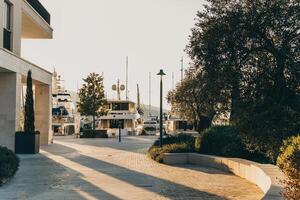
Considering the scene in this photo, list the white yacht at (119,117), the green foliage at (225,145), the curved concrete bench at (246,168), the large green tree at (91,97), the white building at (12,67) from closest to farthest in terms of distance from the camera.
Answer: the curved concrete bench at (246,168) < the green foliage at (225,145) < the white building at (12,67) < the large green tree at (91,97) < the white yacht at (119,117)

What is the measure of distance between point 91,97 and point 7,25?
87.0 ft

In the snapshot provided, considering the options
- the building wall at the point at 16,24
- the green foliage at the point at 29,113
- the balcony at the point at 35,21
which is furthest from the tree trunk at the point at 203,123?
the building wall at the point at 16,24

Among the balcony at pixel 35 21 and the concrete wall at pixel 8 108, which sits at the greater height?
the balcony at pixel 35 21

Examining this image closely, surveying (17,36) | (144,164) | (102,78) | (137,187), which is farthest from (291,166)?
(102,78)

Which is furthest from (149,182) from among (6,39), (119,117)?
(119,117)

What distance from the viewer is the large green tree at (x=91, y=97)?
49656 mm

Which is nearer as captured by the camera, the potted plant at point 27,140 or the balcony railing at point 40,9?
the potted plant at point 27,140

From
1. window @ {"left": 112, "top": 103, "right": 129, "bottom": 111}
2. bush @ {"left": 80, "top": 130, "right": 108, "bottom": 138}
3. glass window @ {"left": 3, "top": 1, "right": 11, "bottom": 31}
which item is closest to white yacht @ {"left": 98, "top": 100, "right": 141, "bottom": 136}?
window @ {"left": 112, "top": 103, "right": 129, "bottom": 111}

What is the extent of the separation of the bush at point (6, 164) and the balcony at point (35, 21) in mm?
14208

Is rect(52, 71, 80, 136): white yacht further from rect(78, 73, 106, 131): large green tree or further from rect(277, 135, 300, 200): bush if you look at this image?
rect(277, 135, 300, 200): bush

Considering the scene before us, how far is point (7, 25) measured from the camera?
23828 millimetres

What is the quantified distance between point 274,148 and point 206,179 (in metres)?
2.40

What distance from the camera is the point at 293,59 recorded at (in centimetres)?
1285

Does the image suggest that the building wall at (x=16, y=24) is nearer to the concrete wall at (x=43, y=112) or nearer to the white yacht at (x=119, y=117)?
the concrete wall at (x=43, y=112)
